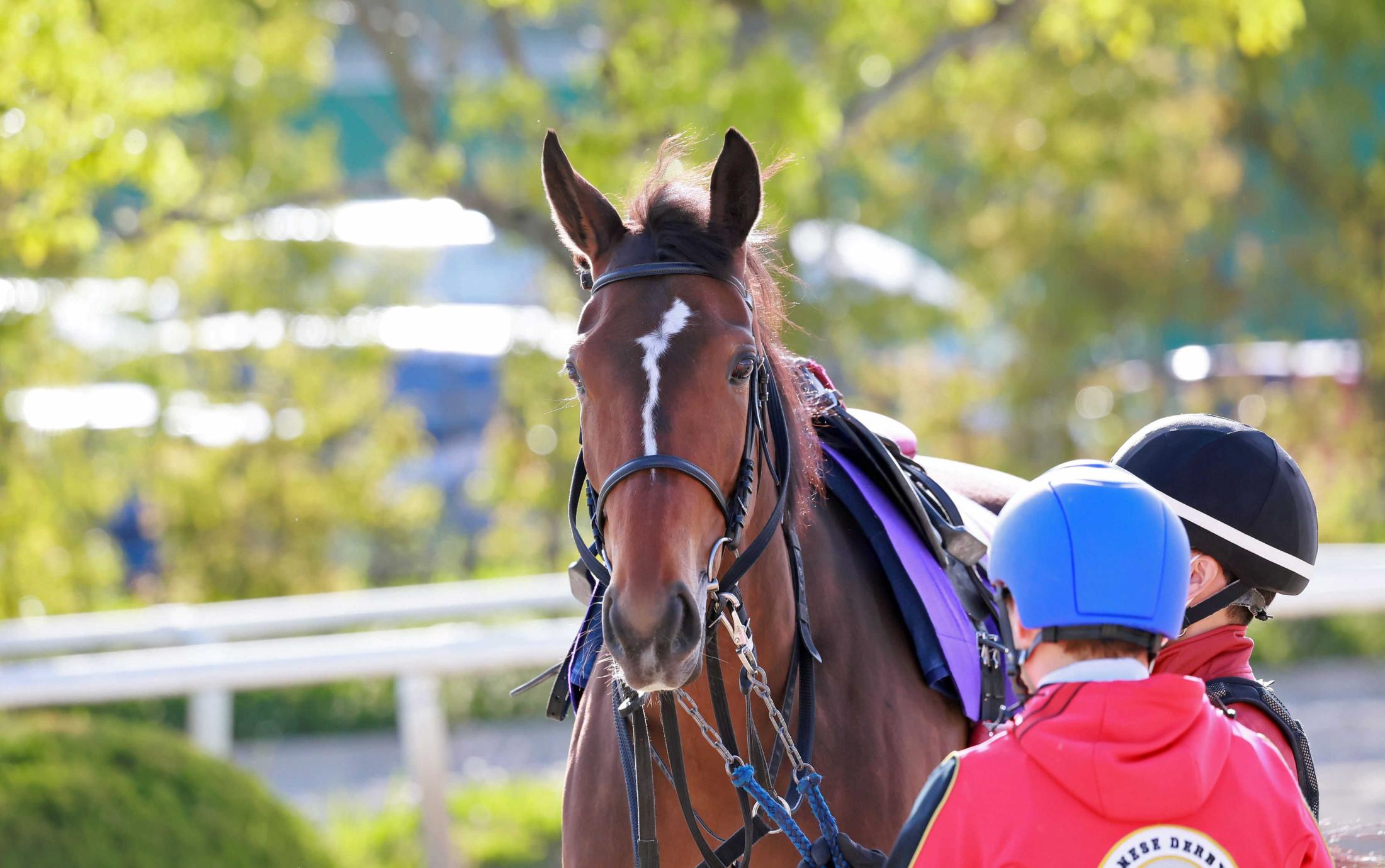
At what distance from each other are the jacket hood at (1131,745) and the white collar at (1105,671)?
18 mm

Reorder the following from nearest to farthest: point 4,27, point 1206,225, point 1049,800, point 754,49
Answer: point 1049,800
point 4,27
point 754,49
point 1206,225

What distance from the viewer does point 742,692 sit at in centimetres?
264

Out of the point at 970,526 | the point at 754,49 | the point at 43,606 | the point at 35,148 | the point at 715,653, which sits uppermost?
the point at 754,49

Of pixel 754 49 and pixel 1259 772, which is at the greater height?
pixel 754 49

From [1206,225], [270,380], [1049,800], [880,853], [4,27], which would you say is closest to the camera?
[1049,800]

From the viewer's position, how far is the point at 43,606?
9.88 m

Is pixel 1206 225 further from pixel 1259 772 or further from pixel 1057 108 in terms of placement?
pixel 1259 772

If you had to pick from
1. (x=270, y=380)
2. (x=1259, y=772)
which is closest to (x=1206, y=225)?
(x=270, y=380)

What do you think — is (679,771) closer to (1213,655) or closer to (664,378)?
(664,378)

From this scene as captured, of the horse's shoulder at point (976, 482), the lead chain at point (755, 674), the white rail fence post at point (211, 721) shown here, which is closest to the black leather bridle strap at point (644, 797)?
the lead chain at point (755, 674)

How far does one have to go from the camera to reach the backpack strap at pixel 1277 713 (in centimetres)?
209

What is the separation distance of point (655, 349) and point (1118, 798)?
118 cm

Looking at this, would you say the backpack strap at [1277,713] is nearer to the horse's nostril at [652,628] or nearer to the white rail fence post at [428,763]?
the horse's nostril at [652,628]

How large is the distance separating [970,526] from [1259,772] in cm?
216
